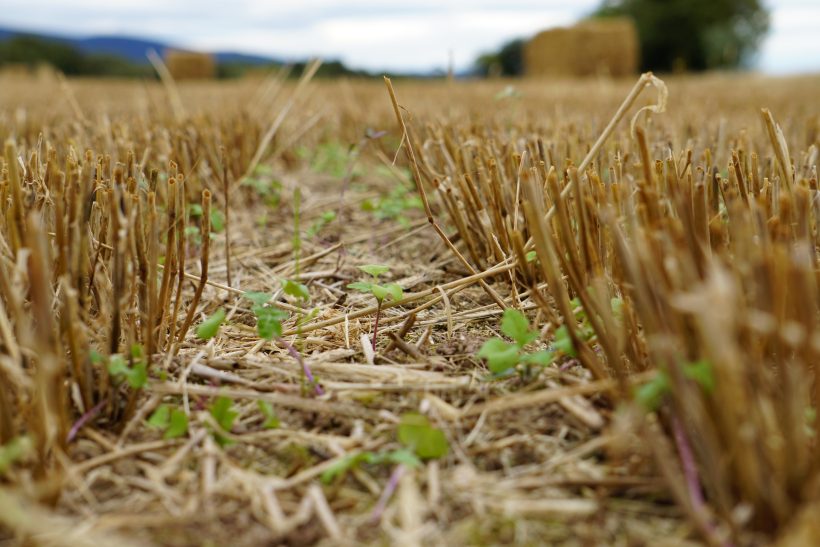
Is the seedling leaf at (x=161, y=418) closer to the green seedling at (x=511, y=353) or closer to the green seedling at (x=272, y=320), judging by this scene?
the green seedling at (x=272, y=320)

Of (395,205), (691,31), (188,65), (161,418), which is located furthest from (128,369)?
(691,31)

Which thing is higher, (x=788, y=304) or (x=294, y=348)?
(x=788, y=304)

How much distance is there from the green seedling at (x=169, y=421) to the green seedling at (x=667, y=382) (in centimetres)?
56

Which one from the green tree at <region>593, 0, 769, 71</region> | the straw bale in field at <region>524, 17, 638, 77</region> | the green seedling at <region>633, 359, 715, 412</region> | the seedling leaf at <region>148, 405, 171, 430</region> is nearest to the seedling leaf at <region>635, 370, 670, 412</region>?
the green seedling at <region>633, 359, 715, 412</region>

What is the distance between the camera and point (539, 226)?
885 millimetres

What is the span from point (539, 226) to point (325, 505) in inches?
16.7

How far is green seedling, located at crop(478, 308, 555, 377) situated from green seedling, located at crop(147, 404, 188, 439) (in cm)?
40

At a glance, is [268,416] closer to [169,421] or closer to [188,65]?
[169,421]

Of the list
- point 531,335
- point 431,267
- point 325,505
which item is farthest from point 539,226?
point 431,267

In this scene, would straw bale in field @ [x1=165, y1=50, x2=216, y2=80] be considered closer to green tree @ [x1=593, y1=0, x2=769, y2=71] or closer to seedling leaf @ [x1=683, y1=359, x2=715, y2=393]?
seedling leaf @ [x1=683, y1=359, x2=715, y2=393]

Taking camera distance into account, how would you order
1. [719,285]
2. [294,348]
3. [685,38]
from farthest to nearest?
1. [685,38]
2. [294,348]
3. [719,285]

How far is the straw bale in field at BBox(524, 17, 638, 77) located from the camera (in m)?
12.0

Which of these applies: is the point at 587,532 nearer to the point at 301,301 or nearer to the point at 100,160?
the point at 301,301

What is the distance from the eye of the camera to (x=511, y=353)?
93cm
